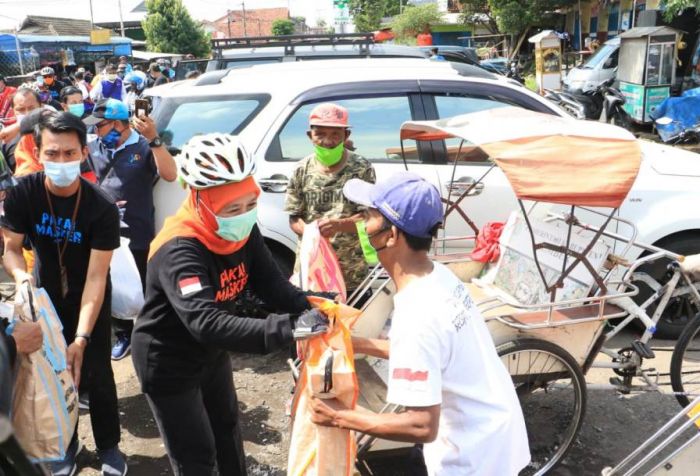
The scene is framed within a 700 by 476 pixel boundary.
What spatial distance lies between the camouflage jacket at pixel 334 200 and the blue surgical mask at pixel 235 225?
1.33 m

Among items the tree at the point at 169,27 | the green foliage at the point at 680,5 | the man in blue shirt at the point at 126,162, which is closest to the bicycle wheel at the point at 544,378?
the man in blue shirt at the point at 126,162

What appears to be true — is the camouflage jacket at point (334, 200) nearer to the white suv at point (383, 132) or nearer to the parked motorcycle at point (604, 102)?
the white suv at point (383, 132)

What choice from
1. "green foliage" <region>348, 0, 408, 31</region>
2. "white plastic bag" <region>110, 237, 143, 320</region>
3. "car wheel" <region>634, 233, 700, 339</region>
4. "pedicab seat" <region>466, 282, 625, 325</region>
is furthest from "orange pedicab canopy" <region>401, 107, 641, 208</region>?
"green foliage" <region>348, 0, 408, 31</region>

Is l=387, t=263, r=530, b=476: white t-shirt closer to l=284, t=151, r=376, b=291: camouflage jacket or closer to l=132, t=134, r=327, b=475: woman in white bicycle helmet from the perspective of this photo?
l=132, t=134, r=327, b=475: woman in white bicycle helmet

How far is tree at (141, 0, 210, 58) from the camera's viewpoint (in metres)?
45.2

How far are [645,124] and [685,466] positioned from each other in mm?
12808

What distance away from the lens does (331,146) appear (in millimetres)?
3467

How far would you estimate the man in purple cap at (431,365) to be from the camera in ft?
5.35

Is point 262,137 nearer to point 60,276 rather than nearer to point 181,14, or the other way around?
point 60,276

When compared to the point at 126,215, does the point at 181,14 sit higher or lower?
higher

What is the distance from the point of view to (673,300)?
427cm

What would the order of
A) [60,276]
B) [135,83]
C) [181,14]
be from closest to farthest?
1. [60,276]
2. [135,83]
3. [181,14]

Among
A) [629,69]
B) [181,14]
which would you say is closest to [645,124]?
[629,69]

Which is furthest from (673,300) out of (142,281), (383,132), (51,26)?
(51,26)
